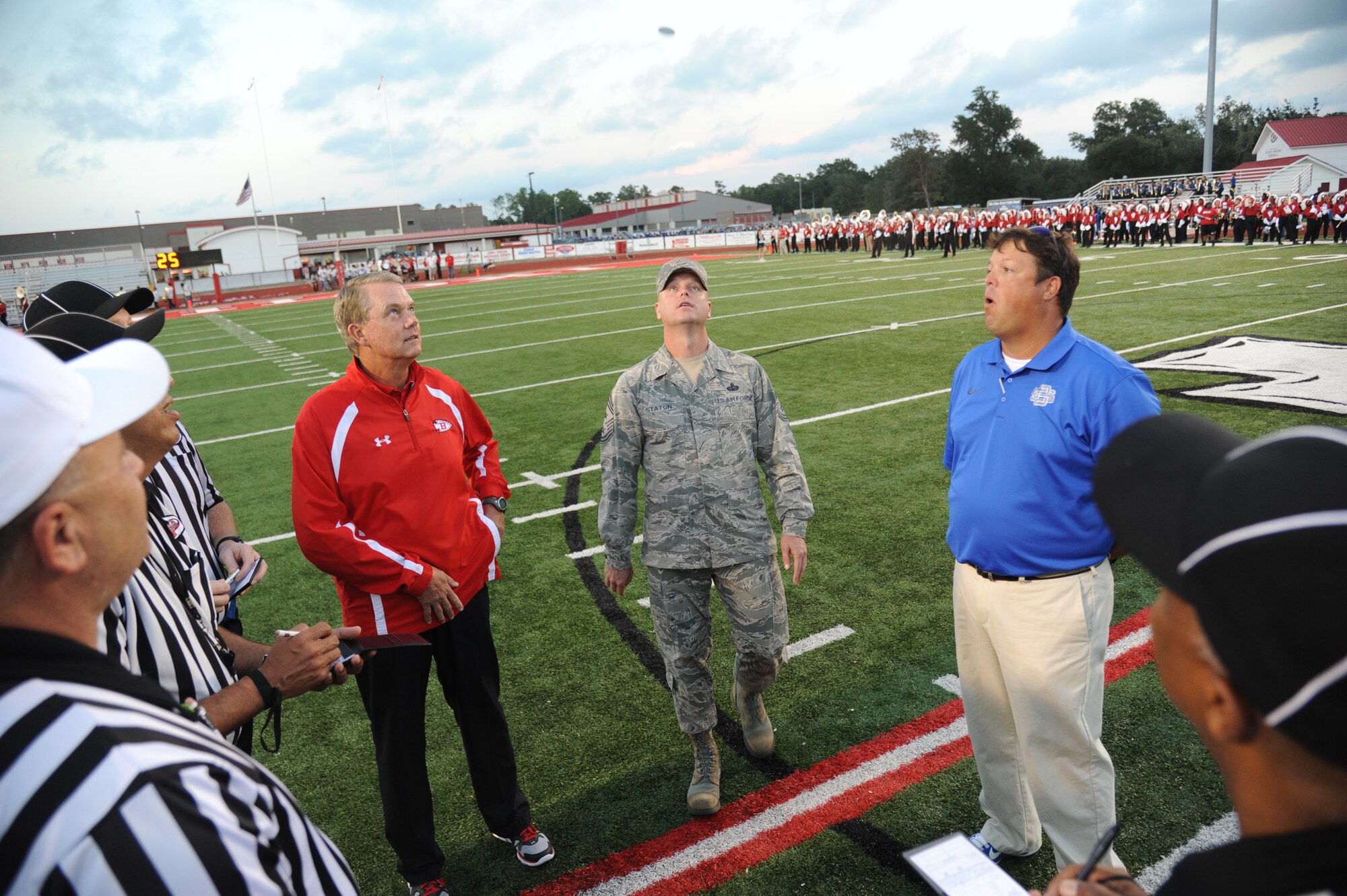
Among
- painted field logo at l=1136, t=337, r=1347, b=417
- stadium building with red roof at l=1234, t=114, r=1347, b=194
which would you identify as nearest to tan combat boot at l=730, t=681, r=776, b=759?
painted field logo at l=1136, t=337, r=1347, b=417

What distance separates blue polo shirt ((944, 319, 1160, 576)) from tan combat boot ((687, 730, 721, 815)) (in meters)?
1.34

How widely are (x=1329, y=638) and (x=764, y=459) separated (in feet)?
8.75

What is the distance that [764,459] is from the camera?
134 inches

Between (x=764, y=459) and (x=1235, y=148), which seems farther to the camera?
(x=1235, y=148)

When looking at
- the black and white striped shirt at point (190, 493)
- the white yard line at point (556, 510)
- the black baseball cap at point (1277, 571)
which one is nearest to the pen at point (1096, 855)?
the black baseball cap at point (1277, 571)

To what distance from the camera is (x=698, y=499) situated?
3.23 meters

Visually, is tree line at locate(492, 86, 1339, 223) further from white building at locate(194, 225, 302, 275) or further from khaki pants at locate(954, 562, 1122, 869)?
khaki pants at locate(954, 562, 1122, 869)

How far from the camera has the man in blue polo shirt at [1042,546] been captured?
2.53 meters

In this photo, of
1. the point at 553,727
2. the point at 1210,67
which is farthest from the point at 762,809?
the point at 1210,67

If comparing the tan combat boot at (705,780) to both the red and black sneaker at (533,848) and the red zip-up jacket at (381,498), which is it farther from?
the red zip-up jacket at (381,498)

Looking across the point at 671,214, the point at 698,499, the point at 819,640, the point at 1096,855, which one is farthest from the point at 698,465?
the point at 671,214

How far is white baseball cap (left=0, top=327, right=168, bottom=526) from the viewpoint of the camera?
1.00 meters

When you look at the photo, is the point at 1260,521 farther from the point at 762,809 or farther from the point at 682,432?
the point at 762,809

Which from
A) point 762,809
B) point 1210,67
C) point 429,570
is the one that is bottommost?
point 762,809
